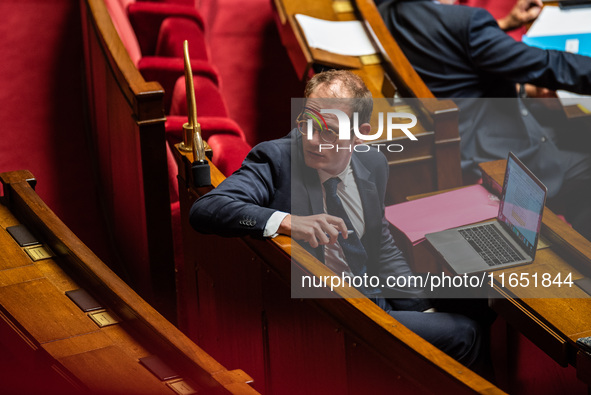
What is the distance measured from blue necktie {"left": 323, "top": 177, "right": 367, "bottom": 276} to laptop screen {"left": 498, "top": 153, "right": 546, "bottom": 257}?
181mm

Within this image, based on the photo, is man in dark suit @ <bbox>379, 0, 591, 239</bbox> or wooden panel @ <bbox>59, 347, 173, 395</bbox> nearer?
wooden panel @ <bbox>59, 347, 173, 395</bbox>

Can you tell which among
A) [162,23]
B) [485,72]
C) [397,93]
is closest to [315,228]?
[397,93]

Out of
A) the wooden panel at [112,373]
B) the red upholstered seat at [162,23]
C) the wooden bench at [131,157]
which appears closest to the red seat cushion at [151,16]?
the red upholstered seat at [162,23]

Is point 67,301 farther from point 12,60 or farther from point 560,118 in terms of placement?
point 560,118

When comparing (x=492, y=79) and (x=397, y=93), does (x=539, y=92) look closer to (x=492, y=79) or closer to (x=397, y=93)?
(x=492, y=79)

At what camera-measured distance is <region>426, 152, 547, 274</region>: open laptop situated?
0.87 m

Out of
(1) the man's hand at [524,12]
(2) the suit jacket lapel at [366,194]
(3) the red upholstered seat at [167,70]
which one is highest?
(1) the man's hand at [524,12]

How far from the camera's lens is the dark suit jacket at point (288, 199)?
0.80 m

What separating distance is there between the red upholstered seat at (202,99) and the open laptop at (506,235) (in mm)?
534

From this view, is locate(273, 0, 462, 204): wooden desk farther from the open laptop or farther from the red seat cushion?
the open laptop

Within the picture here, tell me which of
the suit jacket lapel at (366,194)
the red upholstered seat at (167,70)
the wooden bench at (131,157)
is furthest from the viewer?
the red upholstered seat at (167,70)

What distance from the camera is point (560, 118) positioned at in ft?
4.72

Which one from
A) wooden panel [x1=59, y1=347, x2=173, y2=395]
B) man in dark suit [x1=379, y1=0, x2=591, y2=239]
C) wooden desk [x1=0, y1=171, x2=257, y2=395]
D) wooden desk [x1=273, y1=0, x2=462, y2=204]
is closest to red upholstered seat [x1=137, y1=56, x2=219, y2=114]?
wooden desk [x1=273, y1=0, x2=462, y2=204]

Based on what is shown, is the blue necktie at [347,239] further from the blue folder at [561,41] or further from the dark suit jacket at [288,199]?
the blue folder at [561,41]
